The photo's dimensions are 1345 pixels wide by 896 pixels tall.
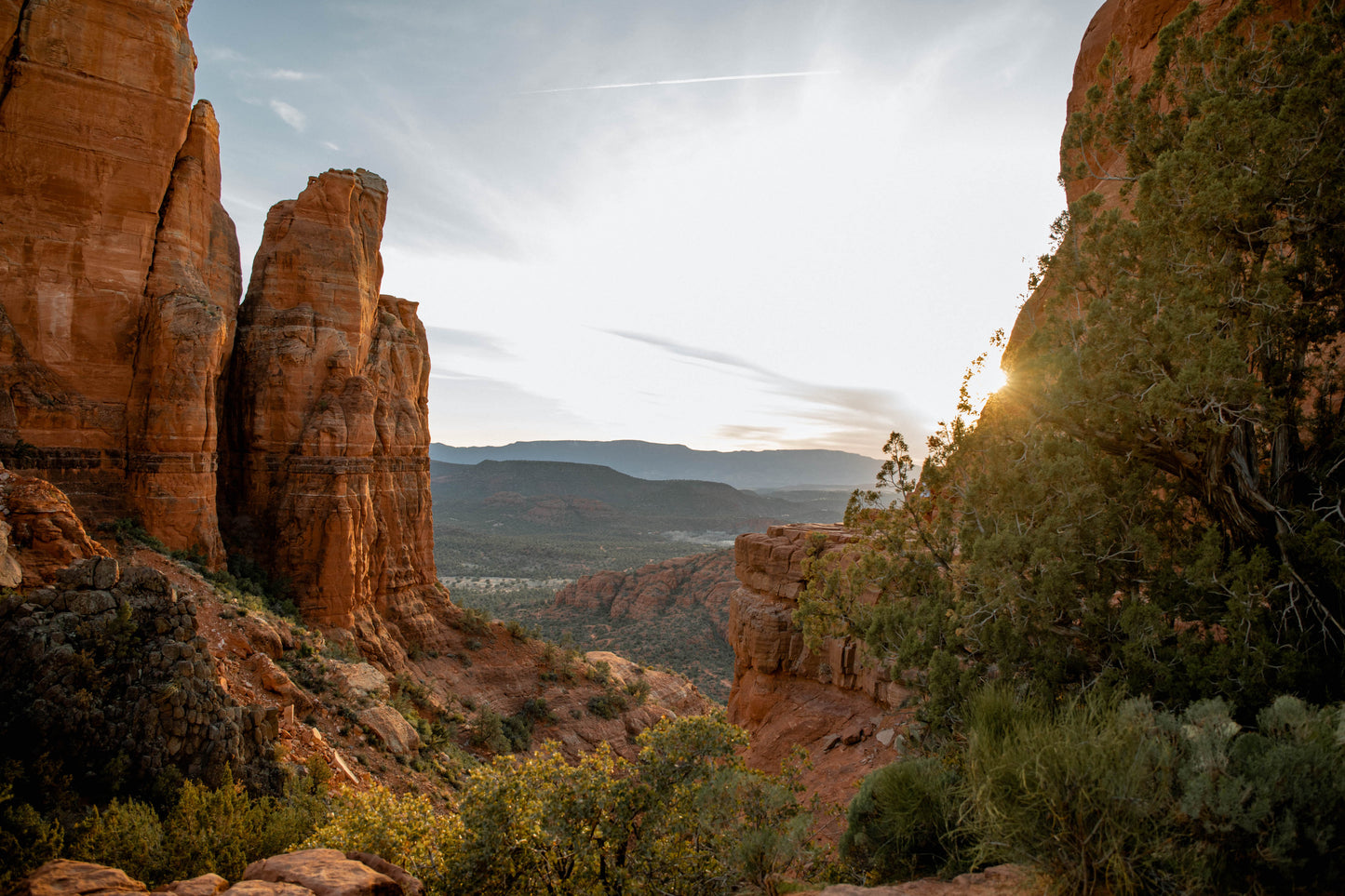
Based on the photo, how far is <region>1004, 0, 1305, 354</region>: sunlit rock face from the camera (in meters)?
11.3

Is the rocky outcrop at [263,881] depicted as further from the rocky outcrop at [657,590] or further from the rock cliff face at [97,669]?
the rocky outcrop at [657,590]

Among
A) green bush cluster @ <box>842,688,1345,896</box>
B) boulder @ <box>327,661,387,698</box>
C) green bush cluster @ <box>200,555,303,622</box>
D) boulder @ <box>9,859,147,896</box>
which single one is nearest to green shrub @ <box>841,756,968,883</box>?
green bush cluster @ <box>842,688,1345,896</box>

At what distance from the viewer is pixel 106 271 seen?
65.9 ft

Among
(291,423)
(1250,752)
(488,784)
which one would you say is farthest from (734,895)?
(291,423)

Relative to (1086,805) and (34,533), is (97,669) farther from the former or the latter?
(1086,805)

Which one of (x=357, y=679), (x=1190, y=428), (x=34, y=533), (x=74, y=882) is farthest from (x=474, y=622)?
(x=1190, y=428)

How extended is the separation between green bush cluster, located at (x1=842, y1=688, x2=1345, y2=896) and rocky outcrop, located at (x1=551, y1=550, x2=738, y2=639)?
51106 mm

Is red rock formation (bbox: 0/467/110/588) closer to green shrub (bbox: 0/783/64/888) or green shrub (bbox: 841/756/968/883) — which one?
green shrub (bbox: 0/783/64/888)

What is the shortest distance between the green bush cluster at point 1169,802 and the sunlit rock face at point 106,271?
24570mm

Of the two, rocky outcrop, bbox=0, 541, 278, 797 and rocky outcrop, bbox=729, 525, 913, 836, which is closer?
rocky outcrop, bbox=0, 541, 278, 797

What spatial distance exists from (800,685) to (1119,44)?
17284mm

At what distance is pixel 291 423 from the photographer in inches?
999

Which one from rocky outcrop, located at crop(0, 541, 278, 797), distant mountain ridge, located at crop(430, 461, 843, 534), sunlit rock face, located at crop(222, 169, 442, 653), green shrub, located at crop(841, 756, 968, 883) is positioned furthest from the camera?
distant mountain ridge, located at crop(430, 461, 843, 534)

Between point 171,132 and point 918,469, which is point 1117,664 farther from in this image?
point 171,132
